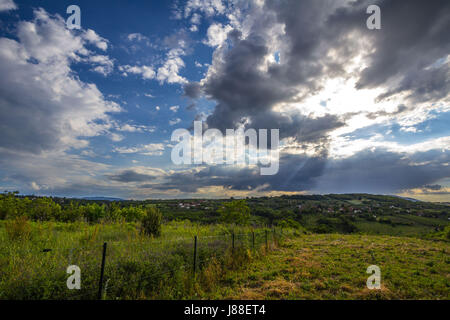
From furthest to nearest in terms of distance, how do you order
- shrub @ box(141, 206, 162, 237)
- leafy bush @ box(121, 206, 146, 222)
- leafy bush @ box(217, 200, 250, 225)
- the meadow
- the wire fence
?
leafy bush @ box(217, 200, 250, 225), leafy bush @ box(121, 206, 146, 222), shrub @ box(141, 206, 162, 237), the meadow, the wire fence

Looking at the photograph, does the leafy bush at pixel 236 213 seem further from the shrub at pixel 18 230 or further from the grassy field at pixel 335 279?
the shrub at pixel 18 230

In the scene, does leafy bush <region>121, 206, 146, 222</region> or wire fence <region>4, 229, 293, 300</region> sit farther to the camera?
leafy bush <region>121, 206, 146, 222</region>

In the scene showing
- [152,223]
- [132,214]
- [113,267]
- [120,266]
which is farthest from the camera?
[132,214]

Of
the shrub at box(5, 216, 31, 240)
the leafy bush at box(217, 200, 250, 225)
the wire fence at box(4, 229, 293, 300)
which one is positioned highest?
the shrub at box(5, 216, 31, 240)

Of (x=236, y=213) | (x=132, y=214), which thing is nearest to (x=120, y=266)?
(x=132, y=214)

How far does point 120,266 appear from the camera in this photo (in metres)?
5.98

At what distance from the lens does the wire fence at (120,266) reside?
4875 mm

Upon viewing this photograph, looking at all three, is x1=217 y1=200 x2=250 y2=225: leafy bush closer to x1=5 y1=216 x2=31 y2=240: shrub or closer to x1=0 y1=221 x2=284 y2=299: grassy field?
x1=0 y1=221 x2=284 y2=299: grassy field

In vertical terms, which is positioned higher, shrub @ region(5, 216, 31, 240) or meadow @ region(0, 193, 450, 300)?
shrub @ region(5, 216, 31, 240)

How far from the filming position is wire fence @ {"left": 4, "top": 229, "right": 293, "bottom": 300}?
488 centimetres

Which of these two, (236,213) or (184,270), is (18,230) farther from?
(236,213)

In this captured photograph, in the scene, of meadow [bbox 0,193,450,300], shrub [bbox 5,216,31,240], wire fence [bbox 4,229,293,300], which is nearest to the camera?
wire fence [bbox 4,229,293,300]

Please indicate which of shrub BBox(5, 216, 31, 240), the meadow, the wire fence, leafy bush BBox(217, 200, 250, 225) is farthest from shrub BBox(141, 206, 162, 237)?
leafy bush BBox(217, 200, 250, 225)

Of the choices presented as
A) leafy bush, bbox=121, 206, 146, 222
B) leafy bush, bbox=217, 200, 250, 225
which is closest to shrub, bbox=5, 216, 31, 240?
leafy bush, bbox=121, 206, 146, 222
